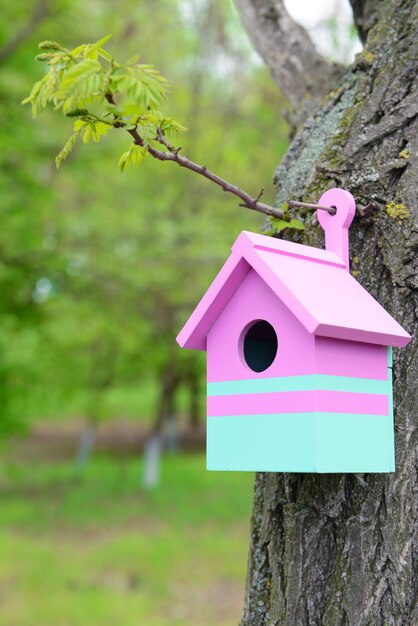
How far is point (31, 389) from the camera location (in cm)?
827

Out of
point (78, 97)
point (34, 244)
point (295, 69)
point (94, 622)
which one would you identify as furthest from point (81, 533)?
point (78, 97)

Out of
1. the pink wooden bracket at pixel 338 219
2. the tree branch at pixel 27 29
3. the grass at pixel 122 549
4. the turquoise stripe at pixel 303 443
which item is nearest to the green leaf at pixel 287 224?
the pink wooden bracket at pixel 338 219

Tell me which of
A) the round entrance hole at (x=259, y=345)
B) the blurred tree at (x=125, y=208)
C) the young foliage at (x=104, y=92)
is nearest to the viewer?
the young foliage at (x=104, y=92)

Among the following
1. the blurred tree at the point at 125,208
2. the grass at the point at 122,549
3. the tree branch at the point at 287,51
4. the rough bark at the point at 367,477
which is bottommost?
the grass at the point at 122,549

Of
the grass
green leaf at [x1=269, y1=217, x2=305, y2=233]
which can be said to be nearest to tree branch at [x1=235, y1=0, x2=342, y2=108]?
green leaf at [x1=269, y1=217, x2=305, y2=233]

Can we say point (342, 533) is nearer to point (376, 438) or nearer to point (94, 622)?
point (376, 438)

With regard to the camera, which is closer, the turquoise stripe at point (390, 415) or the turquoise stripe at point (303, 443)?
the turquoise stripe at point (303, 443)

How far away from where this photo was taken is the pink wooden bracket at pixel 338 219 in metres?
1.75

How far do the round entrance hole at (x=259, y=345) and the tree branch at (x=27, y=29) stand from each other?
5276 millimetres

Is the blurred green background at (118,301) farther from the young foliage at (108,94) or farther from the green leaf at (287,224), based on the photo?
the young foliage at (108,94)

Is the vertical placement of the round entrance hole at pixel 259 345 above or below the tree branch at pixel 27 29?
below

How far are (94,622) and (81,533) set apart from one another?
11.7 ft

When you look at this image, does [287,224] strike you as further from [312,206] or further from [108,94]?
[108,94]

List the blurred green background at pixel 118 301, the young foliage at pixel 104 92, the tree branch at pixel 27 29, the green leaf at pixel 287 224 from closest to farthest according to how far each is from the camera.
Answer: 1. the young foliage at pixel 104 92
2. the green leaf at pixel 287 224
3. the tree branch at pixel 27 29
4. the blurred green background at pixel 118 301
